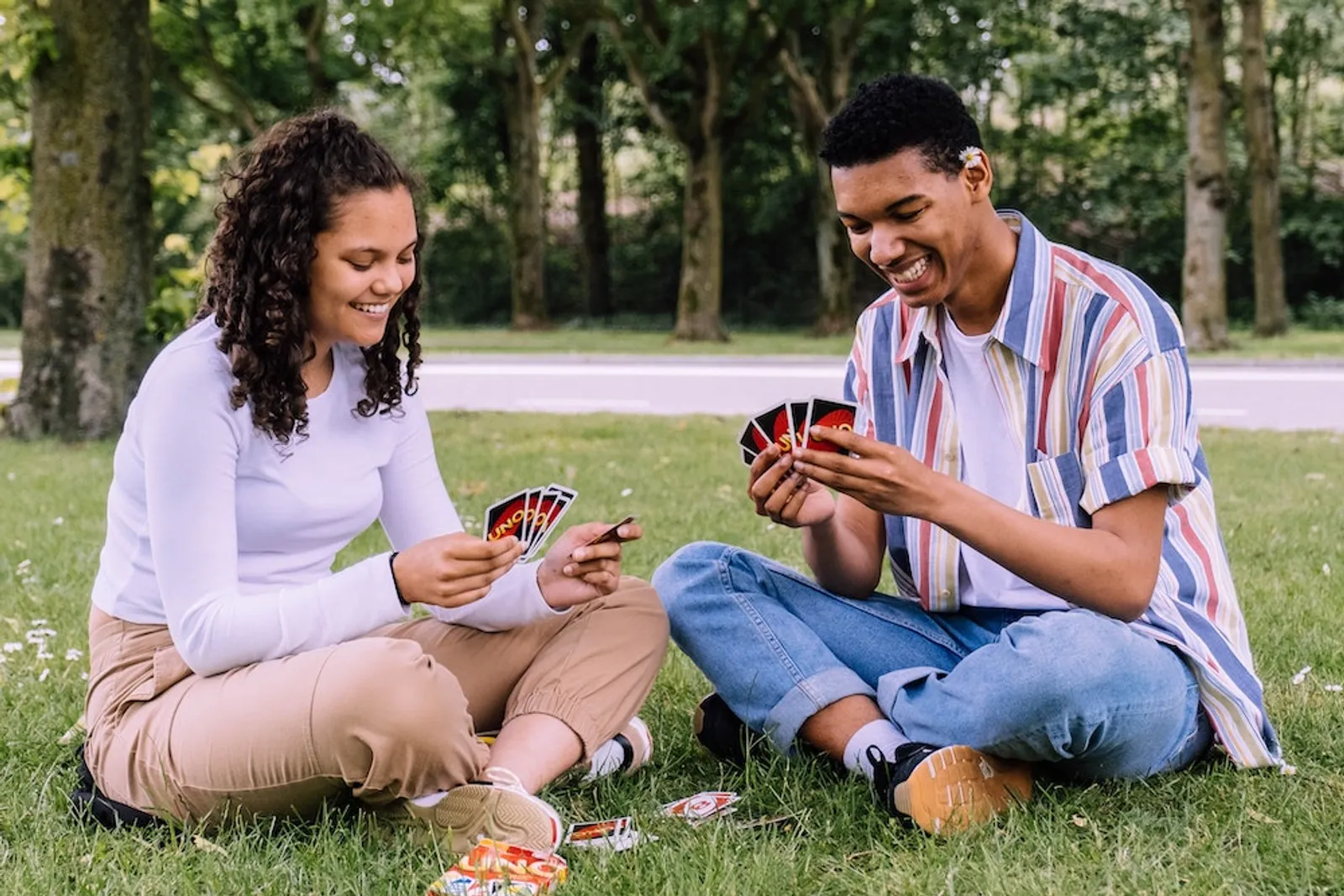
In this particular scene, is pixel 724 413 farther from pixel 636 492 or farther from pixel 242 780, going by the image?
pixel 242 780

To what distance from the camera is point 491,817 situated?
243cm

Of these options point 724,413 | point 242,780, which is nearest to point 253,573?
point 242,780

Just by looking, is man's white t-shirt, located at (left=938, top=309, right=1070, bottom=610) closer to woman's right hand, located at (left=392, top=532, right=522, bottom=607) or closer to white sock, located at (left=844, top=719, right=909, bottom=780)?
white sock, located at (left=844, top=719, right=909, bottom=780)

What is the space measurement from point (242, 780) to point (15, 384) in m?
7.71

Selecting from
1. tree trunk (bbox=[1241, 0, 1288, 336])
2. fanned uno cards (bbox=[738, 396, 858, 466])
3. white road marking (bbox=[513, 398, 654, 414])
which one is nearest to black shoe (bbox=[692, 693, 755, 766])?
fanned uno cards (bbox=[738, 396, 858, 466])

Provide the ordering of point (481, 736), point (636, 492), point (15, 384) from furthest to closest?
point (15, 384), point (636, 492), point (481, 736)

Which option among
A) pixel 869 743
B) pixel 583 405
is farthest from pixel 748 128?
pixel 869 743

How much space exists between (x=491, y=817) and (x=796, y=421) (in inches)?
35.3

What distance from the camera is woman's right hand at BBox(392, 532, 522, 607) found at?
240cm

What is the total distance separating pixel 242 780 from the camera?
245 cm

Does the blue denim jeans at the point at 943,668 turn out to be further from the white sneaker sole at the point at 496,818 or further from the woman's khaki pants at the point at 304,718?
the white sneaker sole at the point at 496,818

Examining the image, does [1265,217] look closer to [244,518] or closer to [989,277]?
[989,277]

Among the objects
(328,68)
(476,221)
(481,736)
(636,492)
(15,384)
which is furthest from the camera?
(476,221)

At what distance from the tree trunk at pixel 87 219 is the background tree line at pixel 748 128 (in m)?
2.06
